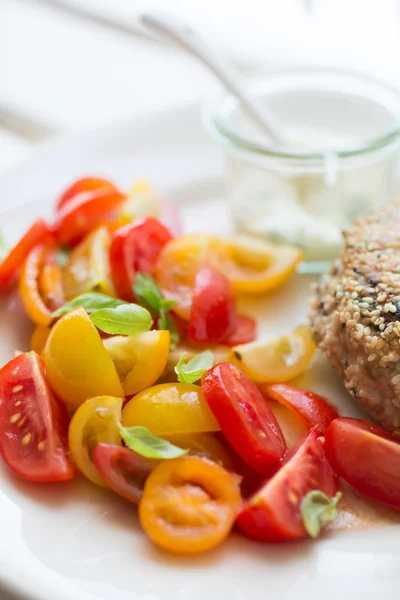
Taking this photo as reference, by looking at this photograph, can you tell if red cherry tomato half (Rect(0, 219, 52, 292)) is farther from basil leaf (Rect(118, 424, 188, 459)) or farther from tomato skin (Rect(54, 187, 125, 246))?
basil leaf (Rect(118, 424, 188, 459))

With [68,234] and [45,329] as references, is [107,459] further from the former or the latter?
[68,234]

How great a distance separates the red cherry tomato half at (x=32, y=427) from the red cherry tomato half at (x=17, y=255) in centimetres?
67

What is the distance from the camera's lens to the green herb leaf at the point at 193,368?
2102 millimetres

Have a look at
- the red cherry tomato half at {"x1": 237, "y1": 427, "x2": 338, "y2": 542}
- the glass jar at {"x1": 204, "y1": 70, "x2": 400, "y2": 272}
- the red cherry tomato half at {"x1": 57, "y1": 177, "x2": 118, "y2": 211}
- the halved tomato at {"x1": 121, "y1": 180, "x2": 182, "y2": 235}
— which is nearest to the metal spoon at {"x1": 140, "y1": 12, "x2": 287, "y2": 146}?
the glass jar at {"x1": 204, "y1": 70, "x2": 400, "y2": 272}

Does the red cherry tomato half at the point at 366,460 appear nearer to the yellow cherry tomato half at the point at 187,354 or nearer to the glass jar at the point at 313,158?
the yellow cherry tomato half at the point at 187,354

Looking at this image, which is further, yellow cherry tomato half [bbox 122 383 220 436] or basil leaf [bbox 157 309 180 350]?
basil leaf [bbox 157 309 180 350]

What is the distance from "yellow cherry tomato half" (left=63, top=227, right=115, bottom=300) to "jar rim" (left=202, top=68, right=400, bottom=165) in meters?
0.69

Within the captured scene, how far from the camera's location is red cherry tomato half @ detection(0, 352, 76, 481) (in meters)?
1.96

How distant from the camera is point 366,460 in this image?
77.4 inches

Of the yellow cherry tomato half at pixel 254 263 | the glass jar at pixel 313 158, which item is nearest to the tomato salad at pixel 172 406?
the yellow cherry tomato half at pixel 254 263

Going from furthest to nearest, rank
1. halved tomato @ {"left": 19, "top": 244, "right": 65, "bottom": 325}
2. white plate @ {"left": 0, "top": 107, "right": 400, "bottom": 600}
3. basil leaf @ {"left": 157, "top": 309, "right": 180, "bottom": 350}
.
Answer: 1. halved tomato @ {"left": 19, "top": 244, "right": 65, "bottom": 325}
2. basil leaf @ {"left": 157, "top": 309, "right": 180, "bottom": 350}
3. white plate @ {"left": 0, "top": 107, "right": 400, "bottom": 600}

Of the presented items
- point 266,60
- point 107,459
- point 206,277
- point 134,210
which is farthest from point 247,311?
point 266,60

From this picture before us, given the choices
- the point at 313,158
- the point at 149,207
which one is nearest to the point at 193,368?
the point at 149,207

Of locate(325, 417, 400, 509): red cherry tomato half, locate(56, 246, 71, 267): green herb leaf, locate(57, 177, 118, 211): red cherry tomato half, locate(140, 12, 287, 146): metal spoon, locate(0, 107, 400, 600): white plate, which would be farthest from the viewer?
locate(140, 12, 287, 146): metal spoon
